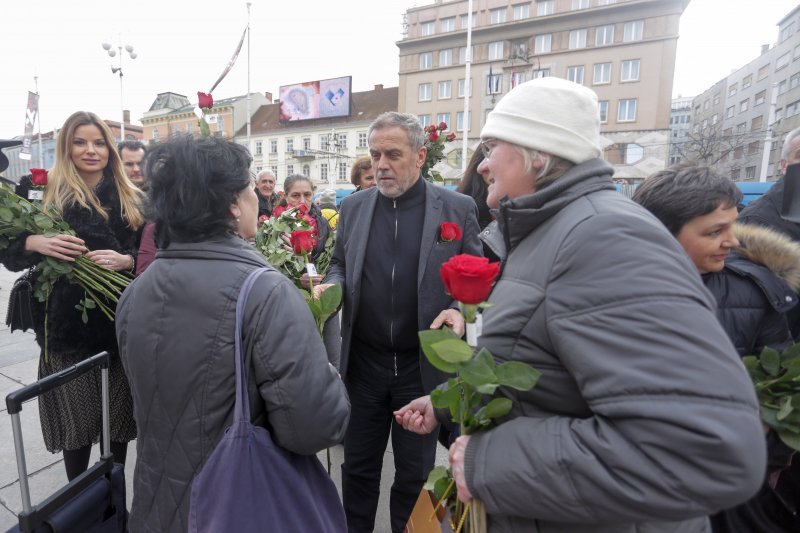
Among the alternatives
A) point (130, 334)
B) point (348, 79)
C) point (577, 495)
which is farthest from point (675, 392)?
point (348, 79)

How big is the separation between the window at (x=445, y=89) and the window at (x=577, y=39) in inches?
372

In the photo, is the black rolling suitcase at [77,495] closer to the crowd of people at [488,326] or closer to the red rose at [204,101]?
the crowd of people at [488,326]

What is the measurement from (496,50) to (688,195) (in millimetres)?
39114

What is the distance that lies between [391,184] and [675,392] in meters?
1.80

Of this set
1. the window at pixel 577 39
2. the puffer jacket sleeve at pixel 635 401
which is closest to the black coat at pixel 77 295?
the puffer jacket sleeve at pixel 635 401

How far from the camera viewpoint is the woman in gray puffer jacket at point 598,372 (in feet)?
2.32

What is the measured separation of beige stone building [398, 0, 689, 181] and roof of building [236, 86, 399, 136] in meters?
4.24

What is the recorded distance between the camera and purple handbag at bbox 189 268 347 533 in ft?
3.84

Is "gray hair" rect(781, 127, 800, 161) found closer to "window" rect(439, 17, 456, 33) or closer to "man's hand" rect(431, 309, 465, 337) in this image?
"man's hand" rect(431, 309, 465, 337)

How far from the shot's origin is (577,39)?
110 feet

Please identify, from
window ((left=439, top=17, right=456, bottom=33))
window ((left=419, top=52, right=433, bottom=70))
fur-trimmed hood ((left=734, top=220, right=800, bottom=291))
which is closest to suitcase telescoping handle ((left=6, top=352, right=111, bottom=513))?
fur-trimmed hood ((left=734, top=220, right=800, bottom=291))

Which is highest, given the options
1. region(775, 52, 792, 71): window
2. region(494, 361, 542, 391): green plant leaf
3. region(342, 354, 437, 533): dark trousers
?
region(775, 52, 792, 71): window

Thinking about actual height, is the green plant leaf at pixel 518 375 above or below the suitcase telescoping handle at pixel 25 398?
above

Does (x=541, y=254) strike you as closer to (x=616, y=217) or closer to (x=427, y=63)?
(x=616, y=217)
